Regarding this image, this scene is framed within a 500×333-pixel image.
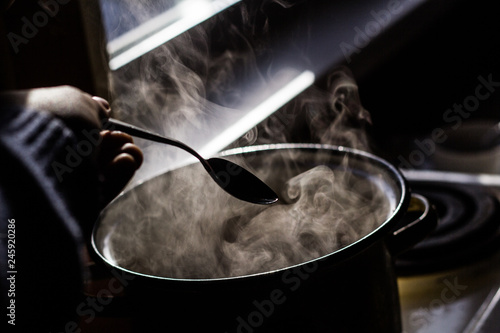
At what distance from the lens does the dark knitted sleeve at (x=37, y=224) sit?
16.6 inches

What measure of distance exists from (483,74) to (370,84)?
585 millimetres

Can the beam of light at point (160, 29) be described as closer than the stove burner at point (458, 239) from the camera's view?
No

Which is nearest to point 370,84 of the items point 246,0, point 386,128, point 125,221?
point 386,128

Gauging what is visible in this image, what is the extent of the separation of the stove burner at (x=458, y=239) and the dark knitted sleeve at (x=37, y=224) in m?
0.55

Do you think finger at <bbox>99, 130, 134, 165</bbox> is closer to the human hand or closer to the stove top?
the human hand

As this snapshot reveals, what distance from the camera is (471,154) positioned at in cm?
116

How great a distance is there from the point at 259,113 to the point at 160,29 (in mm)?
321

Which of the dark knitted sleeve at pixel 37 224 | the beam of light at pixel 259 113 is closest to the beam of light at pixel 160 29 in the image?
the beam of light at pixel 259 113

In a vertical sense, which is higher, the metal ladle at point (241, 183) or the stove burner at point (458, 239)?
the metal ladle at point (241, 183)

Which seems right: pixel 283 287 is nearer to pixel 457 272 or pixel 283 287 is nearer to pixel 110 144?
pixel 110 144

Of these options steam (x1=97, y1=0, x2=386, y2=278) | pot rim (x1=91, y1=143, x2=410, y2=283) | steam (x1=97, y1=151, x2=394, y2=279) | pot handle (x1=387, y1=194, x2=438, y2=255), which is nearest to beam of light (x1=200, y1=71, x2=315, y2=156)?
steam (x1=97, y1=0, x2=386, y2=278)

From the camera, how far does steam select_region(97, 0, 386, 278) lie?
628 mm

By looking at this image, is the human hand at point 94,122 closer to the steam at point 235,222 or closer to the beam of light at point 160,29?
the steam at point 235,222

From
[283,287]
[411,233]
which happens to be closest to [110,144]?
[283,287]
